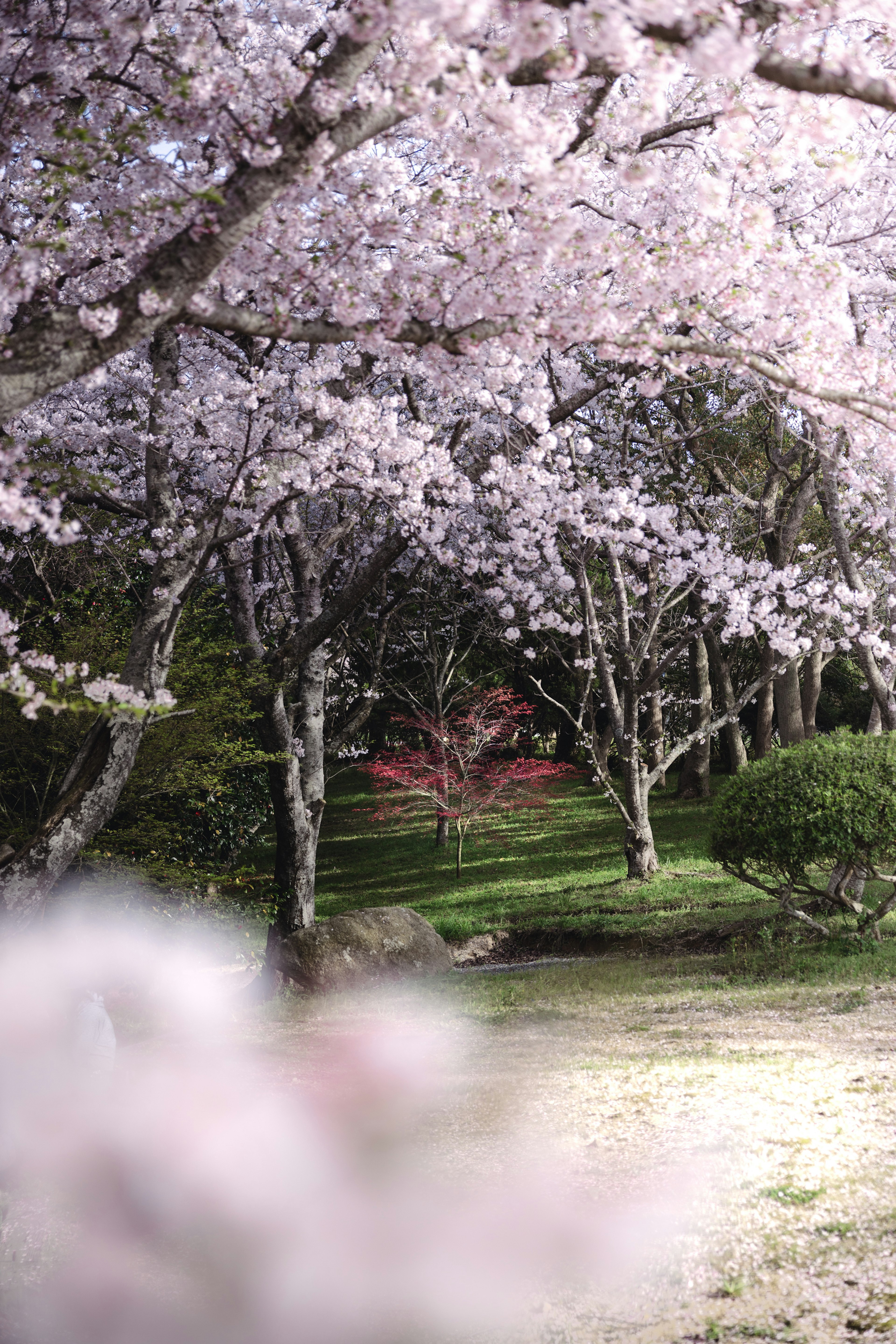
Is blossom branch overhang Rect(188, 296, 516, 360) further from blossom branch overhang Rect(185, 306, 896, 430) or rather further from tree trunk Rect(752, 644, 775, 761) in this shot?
tree trunk Rect(752, 644, 775, 761)

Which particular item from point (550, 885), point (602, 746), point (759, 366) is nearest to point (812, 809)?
point (759, 366)

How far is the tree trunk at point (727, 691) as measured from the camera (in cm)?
1686

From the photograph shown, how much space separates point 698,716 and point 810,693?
1.99m

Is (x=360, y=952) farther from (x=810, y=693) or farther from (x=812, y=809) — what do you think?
(x=810, y=693)

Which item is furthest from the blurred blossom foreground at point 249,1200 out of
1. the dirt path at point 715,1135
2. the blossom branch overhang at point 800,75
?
the blossom branch overhang at point 800,75

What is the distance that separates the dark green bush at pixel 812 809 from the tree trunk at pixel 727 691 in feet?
28.4

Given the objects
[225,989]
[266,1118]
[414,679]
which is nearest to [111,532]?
[225,989]

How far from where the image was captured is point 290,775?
903 centimetres

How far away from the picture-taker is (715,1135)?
14.1ft

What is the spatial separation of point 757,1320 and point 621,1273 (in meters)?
0.50

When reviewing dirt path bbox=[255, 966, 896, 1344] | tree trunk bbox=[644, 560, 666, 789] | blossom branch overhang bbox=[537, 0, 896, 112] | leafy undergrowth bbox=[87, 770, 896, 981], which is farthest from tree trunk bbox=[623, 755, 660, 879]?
blossom branch overhang bbox=[537, 0, 896, 112]

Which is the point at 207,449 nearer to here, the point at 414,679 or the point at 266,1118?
the point at 266,1118

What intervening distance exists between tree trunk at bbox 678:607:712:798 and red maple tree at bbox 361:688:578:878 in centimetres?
213

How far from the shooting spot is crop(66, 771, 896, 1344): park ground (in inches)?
126
